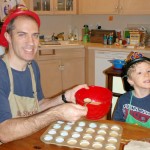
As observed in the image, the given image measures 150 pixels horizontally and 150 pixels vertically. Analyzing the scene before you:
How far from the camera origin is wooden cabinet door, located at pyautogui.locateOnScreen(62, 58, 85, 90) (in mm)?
3615

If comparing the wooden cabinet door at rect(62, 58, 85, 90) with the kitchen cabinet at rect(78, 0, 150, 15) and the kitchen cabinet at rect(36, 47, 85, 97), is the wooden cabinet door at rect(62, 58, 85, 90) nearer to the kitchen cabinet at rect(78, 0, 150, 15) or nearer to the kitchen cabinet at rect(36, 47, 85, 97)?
the kitchen cabinet at rect(36, 47, 85, 97)

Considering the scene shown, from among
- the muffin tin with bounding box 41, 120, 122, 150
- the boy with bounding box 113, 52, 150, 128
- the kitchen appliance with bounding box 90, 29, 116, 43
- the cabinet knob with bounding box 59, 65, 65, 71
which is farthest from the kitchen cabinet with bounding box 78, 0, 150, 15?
the muffin tin with bounding box 41, 120, 122, 150

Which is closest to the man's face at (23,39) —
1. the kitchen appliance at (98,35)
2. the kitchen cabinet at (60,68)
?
the kitchen cabinet at (60,68)

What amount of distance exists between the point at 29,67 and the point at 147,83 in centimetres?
77

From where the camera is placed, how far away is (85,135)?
4.05 feet

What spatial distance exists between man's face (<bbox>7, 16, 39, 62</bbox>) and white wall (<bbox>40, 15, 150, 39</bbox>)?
2516mm

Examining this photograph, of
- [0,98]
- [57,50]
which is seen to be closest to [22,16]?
[0,98]

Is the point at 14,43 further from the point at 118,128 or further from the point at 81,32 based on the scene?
the point at 81,32

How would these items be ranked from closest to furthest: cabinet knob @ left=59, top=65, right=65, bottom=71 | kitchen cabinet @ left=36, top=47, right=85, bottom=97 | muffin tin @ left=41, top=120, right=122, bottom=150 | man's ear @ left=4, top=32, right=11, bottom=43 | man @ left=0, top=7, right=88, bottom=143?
1. muffin tin @ left=41, top=120, right=122, bottom=150
2. man @ left=0, top=7, right=88, bottom=143
3. man's ear @ left=4, top=32, right=11, bottom=43
4. kitchen cabinet @ left=36, top=47, right=85, bottom=97
5. cabinet knob @ left=59, top=65, right=65, bottom=71

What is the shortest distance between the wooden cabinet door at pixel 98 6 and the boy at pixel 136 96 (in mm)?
1986

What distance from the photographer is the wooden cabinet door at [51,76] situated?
349 cm

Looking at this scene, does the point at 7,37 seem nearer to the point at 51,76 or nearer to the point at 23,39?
the point at 23,39

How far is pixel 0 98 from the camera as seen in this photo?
1.32 m

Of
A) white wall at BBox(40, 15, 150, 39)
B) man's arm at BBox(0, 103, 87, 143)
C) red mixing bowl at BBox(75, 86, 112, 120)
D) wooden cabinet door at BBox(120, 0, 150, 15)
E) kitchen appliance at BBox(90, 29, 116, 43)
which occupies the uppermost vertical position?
wooden cabinet door at BBox(120, 0, 150, 15)
